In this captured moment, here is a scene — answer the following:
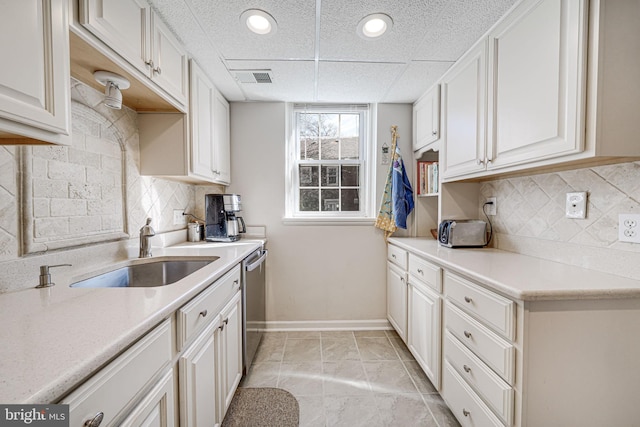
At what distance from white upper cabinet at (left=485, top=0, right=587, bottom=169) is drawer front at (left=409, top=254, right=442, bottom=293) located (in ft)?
2.24

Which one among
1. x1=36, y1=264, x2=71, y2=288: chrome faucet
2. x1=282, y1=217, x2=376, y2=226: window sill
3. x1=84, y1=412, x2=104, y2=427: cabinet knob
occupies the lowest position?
x1=84, y1=412, x2=104, y2=427: cabinet knob

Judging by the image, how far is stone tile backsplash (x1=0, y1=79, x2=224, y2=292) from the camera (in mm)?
1015

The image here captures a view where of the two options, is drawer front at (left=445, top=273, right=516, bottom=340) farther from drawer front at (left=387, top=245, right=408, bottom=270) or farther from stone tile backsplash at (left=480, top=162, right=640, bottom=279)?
drawer front at (left=387, top=245, right=408, bottom=270)

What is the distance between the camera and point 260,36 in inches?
63.3

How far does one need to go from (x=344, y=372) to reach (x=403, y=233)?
1322 millimetres

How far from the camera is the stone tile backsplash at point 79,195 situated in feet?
3.33

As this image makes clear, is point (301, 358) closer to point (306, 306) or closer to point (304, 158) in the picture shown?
point (306, 306)

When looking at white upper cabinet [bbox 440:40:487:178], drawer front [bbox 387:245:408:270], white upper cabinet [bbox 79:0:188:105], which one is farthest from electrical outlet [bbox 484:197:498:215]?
white upper cabinet [bbox 79:0:188:105]

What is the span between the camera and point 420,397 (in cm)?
172

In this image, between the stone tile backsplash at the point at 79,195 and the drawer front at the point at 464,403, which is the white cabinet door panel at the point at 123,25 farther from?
the drawer front at the point at 464,403

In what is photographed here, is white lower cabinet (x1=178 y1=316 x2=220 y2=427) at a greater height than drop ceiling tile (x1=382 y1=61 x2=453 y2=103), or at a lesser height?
lesser

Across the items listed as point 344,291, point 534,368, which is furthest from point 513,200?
point 344,291

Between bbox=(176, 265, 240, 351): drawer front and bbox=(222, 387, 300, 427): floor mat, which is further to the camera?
bbox=(222, 387, 300, 427): floor mat

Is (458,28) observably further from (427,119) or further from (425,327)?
(425,327)
